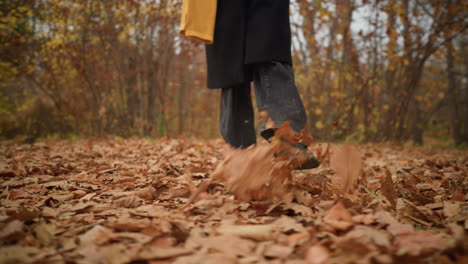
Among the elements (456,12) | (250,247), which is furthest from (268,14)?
(456,12)

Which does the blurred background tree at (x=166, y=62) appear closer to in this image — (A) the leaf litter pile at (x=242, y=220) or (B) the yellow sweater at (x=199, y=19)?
(B) the yellow sweater at (x=199, y=19)


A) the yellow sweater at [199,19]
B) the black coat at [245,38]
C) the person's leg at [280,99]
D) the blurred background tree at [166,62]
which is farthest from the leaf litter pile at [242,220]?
the blurred background tree at [166,62]

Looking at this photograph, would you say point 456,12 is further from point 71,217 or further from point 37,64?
point 37,64

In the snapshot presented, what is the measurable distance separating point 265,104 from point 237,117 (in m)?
0.29

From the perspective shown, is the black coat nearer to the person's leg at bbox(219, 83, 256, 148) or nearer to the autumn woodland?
the person's leg at bbox(219, 83, 256, 148)

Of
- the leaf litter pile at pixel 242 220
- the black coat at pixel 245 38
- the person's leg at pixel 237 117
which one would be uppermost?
the black coat at pixel 245 38

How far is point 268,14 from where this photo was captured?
1.69 m

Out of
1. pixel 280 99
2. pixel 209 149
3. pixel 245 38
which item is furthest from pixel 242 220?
pixel 209 149

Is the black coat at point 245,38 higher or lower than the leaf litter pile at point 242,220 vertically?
higher

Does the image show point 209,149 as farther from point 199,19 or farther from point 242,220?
point 242,220

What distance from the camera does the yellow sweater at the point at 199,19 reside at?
5.66ft

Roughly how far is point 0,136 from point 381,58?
8718mm

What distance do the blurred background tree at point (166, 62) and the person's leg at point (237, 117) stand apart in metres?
4.74

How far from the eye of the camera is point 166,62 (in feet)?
23.1
